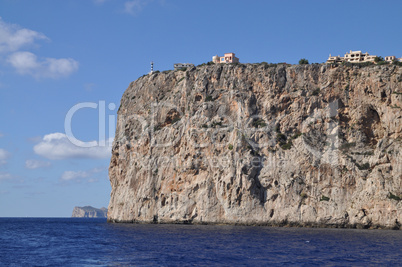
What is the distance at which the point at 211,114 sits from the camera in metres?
89.1

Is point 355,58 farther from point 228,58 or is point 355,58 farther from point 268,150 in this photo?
point 268,150

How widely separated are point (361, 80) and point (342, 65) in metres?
4.97

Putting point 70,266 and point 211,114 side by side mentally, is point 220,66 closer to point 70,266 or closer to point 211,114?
point 211,114

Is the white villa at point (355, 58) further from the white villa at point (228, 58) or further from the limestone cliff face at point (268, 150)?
the white villa at point (228, 58)

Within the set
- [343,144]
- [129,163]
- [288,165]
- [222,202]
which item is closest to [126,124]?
[129,163]

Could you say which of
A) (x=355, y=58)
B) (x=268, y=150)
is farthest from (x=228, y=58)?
(x=268, y=150)

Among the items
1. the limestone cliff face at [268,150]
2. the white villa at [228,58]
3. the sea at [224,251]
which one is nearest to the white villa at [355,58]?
the limestone cliff face at [268,150]

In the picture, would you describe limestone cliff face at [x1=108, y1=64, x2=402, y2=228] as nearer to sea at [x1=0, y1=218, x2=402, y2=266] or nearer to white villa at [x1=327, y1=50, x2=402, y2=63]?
white villa at [x1=327, y1=50, x2=402, y2=63]

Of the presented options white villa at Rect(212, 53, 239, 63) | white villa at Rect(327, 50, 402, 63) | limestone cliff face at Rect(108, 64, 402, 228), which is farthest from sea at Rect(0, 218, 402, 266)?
white villa at Rect(212, 53, 239, 63)

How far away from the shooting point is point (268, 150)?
270 ft

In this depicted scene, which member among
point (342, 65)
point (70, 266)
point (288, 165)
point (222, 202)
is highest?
point (342, 65)

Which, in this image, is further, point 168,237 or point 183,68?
point 183,68

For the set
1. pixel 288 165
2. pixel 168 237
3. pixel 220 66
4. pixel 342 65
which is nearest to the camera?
pixel 168 237

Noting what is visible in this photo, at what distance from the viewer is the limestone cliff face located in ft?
244
